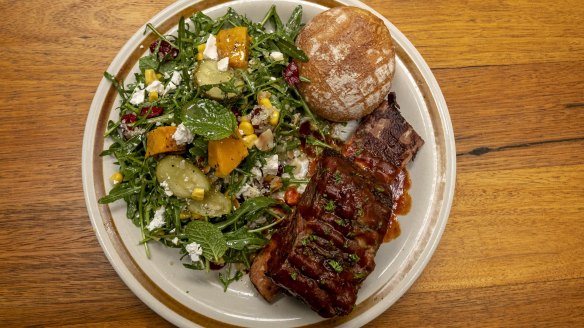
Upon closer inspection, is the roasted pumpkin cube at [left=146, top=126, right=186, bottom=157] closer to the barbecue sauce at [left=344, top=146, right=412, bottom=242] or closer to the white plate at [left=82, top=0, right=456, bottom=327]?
the white plate at [left=82, top=0, right=456, bottom=327]

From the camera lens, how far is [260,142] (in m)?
2.92

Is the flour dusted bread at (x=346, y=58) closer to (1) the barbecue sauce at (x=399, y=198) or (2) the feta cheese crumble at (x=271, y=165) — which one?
(2) the feta cheese crumble at (x=271, y=165)

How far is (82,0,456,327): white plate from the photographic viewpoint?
2936mm

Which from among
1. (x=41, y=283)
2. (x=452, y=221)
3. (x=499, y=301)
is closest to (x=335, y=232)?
(x=452, y=221)

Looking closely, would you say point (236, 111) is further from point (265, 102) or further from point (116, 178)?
point (116, 178)

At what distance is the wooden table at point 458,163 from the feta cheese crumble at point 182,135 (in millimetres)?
963

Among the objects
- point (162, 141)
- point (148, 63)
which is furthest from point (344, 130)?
point (148, 63)

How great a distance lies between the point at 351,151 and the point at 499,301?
1.66m

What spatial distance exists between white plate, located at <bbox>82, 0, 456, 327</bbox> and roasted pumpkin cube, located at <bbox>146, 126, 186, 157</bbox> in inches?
16.1

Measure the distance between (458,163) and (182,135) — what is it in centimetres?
212

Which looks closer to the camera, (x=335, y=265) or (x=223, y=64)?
(x=335, y=265)

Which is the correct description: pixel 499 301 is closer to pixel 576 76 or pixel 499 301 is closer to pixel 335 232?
pixel 335 232

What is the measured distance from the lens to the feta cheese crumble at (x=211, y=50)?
2863mm

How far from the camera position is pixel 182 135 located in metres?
Answer: 2.72
